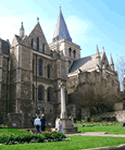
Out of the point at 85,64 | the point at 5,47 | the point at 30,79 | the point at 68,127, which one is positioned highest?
the point at 85,64

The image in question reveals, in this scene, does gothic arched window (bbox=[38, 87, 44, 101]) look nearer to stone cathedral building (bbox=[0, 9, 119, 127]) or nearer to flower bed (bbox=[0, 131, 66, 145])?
stone cathedral building (bbox=[0, 9, 119, 127])

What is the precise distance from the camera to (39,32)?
38.7 metres

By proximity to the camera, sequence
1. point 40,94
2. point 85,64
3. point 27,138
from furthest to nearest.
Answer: point 85,64 < point 40,94 < point 27,138

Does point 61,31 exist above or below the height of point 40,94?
above

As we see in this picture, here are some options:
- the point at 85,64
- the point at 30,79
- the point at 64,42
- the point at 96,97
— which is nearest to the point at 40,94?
the point at 30,79

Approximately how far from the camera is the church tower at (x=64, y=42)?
6319 cm

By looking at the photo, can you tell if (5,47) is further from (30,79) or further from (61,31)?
(61,31)

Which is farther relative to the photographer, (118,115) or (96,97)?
(96,97)

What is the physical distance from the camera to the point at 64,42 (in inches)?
2485

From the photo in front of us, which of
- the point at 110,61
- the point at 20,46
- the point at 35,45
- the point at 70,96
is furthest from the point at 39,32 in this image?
the point at 110,61

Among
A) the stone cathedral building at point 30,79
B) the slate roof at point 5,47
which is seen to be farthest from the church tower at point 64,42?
the slate roof at point 5,47

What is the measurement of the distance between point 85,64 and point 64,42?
13.1 m

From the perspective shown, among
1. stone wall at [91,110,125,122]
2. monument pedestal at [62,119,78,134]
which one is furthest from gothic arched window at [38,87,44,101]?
monument pedestal at [62,119,78,134]

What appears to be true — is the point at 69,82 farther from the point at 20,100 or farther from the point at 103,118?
the point at 20,100
